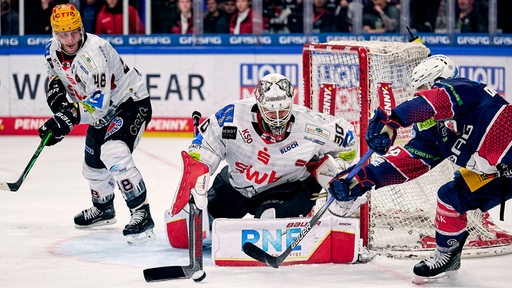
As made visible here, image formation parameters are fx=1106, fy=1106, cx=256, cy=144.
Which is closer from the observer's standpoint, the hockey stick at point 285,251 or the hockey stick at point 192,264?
the hockey stick at point 192,264

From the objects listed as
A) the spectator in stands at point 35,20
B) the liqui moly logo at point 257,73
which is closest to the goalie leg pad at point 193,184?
the liqui moly logo at point 257,73

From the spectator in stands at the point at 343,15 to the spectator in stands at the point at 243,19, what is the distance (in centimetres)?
70

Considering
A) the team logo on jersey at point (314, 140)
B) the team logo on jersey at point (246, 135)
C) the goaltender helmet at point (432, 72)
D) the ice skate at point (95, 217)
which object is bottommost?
Answer: the ice skate at point (95, 217)

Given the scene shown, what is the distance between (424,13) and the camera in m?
9.94

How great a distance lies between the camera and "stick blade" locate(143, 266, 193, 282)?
4.81 meters

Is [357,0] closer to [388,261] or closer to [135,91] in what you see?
[135,91]

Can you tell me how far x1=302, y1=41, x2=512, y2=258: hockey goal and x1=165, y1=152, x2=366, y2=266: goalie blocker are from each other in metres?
0.31

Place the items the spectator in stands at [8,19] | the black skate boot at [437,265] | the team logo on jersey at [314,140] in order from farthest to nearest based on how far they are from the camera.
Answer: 1. the spectator in stands at [8,19]
2. the team logo on jersey at [314,140]
3. the black skate boot at [437,265]

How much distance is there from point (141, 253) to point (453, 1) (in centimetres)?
529

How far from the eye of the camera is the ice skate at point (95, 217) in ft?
20.3

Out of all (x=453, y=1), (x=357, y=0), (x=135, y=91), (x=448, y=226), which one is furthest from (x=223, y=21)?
(x=448, y=226)

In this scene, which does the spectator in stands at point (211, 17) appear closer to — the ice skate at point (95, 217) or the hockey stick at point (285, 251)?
the ice skate at point (95, 217)

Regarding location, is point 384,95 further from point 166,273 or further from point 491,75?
point 491,75

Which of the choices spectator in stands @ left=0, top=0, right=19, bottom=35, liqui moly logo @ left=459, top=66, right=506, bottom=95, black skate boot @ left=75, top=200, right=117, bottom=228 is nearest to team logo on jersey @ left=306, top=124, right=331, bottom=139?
black skate boot @ left=75, top=200, right=117, bottom=228
